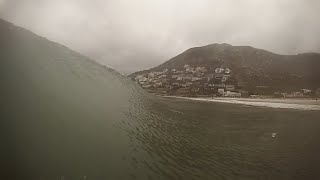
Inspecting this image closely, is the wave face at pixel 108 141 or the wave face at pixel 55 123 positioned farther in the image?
the wave face at pixel 108 141

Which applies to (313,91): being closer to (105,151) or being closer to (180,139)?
(180,139)

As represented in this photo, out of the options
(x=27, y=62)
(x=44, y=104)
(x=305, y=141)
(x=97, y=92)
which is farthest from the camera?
(x=97, y=92)

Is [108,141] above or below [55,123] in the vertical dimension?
below

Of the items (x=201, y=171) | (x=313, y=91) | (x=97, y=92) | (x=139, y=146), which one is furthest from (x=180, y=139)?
(x=313, y=91)

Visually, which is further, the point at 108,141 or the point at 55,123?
the point at 108,141

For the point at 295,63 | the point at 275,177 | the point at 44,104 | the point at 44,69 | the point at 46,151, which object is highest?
the point at 295,63

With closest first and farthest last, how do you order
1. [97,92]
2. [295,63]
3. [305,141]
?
[305,141] → [97,92] → [295,63]

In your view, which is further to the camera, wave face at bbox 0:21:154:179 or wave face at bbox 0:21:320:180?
wave face at bbox 0:21:320:180

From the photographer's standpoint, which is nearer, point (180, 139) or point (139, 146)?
point (139, 146)
